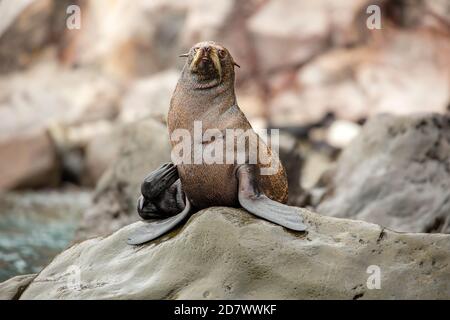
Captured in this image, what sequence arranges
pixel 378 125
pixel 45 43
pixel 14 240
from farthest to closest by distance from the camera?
pixel 45 43, pixel 14 240, pixel 378 125

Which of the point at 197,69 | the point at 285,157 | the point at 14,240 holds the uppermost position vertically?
the point at 197,69

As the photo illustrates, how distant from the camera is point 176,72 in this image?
688 inches

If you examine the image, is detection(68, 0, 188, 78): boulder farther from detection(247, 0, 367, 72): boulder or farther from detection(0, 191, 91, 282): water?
detection(0, 191, 91, 282): water

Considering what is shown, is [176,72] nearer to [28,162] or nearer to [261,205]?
[28,162]

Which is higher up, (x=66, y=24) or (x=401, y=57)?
(x=66, y=24)

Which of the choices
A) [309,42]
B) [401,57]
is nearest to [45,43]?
[309,42]

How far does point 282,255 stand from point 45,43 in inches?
567

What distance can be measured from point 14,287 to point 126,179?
364cm

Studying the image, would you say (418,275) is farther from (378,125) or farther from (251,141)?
(378,125)

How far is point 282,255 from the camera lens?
4.43 metres

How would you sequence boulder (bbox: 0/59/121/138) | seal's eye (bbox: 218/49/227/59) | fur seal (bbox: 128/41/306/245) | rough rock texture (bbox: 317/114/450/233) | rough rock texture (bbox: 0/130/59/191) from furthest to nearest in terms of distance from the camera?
boulder (bbox: 0/59/121/138) < rough rock texture (bbox: 0/130/59/191) < rough rock texture (bbox: 317/114/450/233) < seal's eye (bbox: 218/49/227/59) < fur seal (bbox: 128/41/306/245)

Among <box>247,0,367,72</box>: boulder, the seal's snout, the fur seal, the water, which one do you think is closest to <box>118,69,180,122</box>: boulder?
<box>247,0,367,72</box>: boulder

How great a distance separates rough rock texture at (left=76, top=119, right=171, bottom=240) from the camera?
8242 mm

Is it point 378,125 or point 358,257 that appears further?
point 378,125
